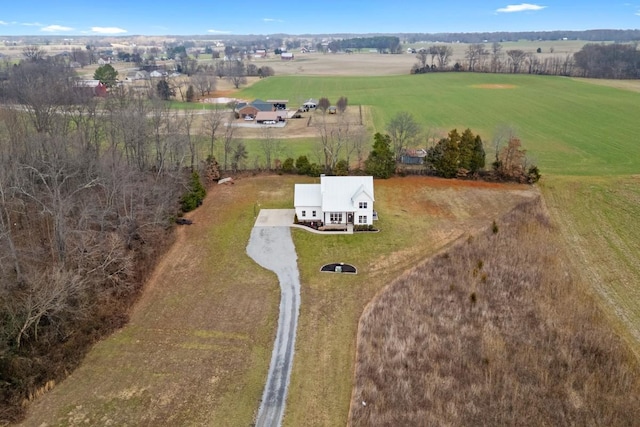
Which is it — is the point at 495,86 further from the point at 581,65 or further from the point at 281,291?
the point at 281,291

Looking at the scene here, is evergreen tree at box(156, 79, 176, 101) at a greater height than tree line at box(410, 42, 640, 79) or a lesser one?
lesser

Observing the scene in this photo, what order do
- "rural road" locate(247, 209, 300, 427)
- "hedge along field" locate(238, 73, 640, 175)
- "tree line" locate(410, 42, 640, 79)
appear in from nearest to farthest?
"rural road" locate(247, 209, 300, 427) < "hedge along field" locate(238, 73, 640, 175) < "tree line" locate(410, 42, 640, 79)

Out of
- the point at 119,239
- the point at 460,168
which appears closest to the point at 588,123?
the point at 460,168

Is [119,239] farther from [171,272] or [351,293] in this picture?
[351,293]

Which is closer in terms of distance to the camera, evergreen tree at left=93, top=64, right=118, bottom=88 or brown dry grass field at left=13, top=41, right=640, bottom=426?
brown dry grass field at left=13, top=41, right=640, bottom=426

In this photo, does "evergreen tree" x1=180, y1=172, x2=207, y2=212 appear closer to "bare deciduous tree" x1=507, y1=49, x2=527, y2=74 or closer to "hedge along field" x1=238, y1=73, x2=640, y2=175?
"hedge along field" x1=238, y1=73, x2=640, y2=175

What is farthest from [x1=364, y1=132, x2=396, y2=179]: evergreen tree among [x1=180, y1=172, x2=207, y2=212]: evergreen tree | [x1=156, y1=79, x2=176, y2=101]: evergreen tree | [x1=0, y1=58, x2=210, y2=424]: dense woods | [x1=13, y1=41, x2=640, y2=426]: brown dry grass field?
[x1=156, y1=79, x2=176, y2=101]: evergreen tree
